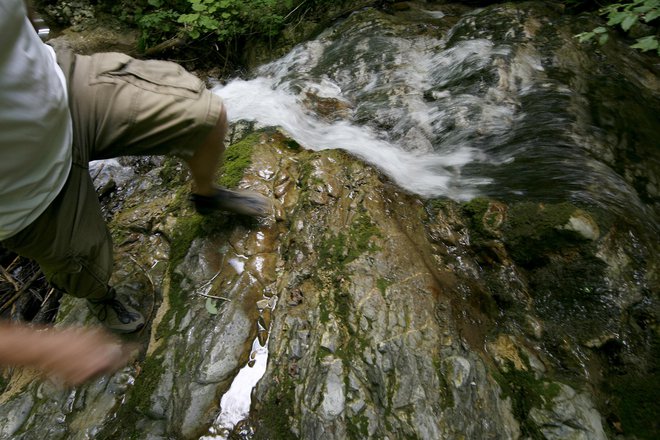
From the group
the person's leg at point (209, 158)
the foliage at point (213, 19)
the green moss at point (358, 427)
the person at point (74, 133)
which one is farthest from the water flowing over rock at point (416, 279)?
the foliage at point (213, 19)

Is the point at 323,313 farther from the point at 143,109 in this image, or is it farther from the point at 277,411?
the point at 143,109

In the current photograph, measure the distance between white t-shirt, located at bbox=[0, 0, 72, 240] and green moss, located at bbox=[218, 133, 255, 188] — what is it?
1.51 meters

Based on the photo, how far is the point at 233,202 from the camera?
282cm

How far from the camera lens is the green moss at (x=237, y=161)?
131 inches

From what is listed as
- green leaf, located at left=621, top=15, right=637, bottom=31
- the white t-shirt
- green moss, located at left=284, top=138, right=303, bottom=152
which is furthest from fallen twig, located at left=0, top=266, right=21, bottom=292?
green leaf, located at left=621, top=15, right=637, bottom=31

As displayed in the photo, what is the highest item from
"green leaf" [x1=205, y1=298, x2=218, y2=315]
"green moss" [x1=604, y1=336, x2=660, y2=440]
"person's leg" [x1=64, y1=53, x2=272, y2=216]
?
"person's leg" [x1=64, y1=53, x2=272, y2=216]

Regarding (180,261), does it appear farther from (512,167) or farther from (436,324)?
(512,167)

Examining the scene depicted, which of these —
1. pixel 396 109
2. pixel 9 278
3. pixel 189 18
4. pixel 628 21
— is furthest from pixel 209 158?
pixel 189 18

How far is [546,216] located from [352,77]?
3.04 meters

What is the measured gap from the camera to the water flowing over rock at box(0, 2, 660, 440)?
7.18 feet

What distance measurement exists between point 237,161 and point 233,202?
0.79 m

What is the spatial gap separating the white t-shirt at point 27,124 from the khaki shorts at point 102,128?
0.36 ft

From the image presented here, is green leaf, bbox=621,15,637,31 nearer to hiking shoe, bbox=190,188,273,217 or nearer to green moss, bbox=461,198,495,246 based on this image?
green moss, bbox=461,198,495,246

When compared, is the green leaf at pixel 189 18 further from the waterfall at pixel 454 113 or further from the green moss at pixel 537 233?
the green moss at pixel 537 233
